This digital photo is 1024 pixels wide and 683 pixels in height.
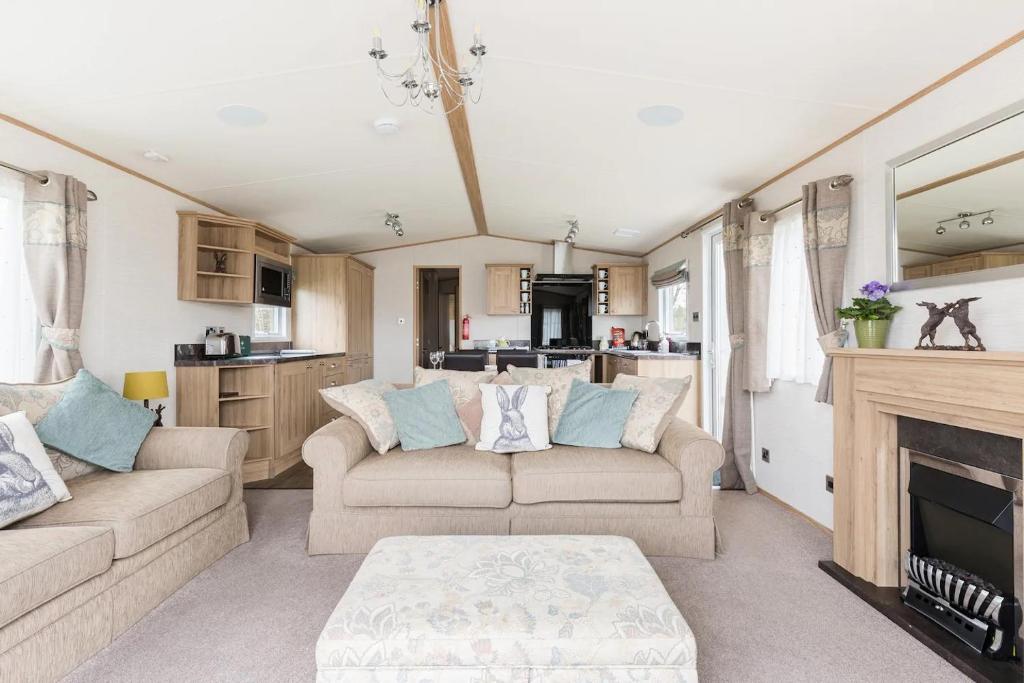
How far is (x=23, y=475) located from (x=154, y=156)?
2.23 meters

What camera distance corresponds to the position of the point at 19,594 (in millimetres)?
1433

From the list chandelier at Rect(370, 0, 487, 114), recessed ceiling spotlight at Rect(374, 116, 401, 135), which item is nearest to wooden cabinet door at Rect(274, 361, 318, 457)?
recessed ceiling spotlight at Rect(374, 116, 401, 135)

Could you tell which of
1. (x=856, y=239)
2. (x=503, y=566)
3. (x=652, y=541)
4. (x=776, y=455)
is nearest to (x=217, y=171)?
(x=503, y=566)

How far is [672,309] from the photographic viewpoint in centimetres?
582

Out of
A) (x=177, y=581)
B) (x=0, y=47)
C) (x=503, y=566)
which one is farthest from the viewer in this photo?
(x=177, y=581)

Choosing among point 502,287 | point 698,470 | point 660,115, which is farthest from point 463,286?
point 698,470

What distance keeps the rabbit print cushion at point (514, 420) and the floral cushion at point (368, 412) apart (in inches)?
20.8

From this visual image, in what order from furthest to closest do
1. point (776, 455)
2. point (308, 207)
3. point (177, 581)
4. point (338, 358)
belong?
point (338, 358)
point (308, 207)
point (776, 455)
point (177, 581)

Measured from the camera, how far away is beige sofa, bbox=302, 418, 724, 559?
2.45 meters

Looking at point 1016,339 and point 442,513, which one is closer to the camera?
point 1016,339

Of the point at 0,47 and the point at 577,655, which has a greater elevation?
the point at 0,47

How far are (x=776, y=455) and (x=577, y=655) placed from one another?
277 centimetres

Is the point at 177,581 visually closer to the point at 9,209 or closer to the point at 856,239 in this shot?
the point at 9,209

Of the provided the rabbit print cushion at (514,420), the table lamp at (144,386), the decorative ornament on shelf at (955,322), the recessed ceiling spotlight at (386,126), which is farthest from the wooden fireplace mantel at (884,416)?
the table lamp at (144,386)
